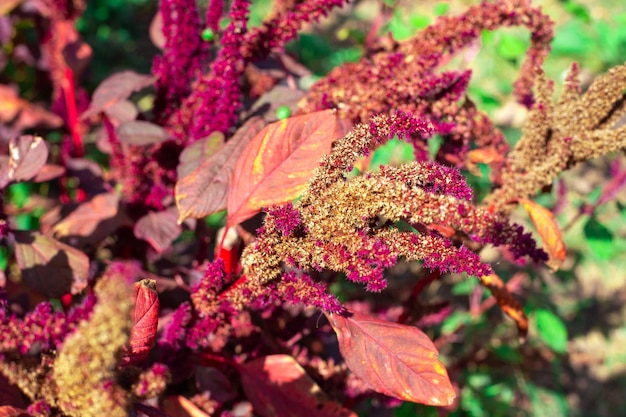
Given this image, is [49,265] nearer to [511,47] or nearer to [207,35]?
[207,35]

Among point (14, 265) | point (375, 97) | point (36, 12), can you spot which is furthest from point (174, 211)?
point (36, 12)

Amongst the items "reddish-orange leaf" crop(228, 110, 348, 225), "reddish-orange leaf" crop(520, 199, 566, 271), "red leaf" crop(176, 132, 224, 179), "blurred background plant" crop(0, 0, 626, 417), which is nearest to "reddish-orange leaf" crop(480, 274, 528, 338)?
"reddish-orange leaf" crop(520, 199, 566, 271)

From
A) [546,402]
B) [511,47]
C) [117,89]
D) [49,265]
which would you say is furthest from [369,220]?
[546,402]

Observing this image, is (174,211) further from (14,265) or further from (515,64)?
(515,64)

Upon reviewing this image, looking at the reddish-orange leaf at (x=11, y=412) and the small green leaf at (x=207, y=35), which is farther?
the small green leaf at (x=207, y=35)

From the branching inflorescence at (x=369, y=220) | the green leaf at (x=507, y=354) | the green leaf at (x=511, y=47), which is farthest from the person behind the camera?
the green leaf at (x=507, y=354)

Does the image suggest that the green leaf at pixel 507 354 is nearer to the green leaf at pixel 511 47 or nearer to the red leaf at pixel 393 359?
the green leaf at pixel 511 47

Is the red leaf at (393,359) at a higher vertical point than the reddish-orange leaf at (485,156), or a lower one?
lower

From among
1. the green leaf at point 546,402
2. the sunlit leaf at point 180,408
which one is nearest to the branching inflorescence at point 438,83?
the sunlit leaf at point 180,408
